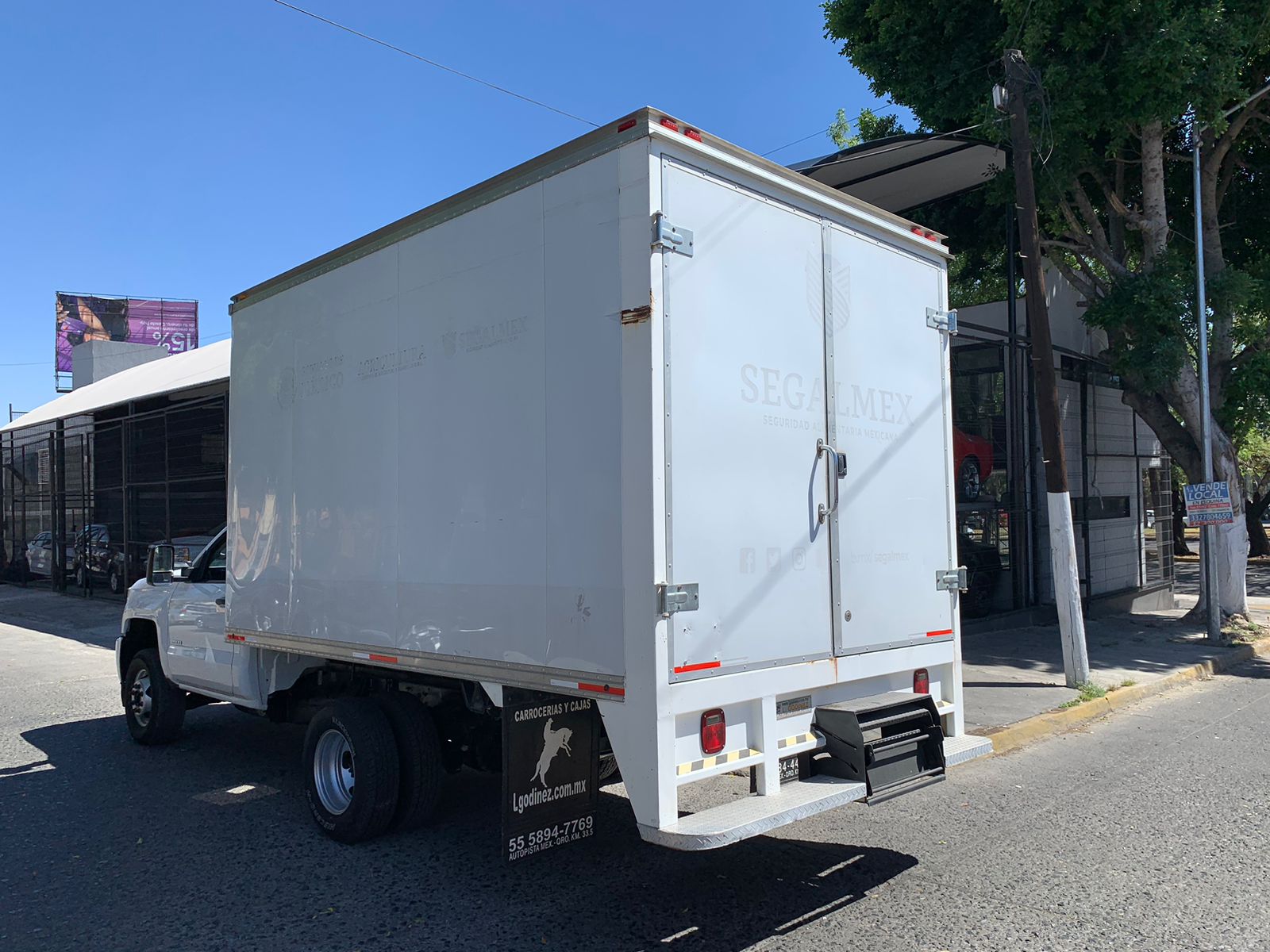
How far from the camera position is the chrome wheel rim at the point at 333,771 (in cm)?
561

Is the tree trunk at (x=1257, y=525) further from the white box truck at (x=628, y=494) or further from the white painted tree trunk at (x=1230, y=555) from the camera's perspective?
the white box truck at (x=628, y=494)

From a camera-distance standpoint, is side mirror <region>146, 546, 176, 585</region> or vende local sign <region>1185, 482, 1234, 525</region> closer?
side mirror <region>146, 546, 176, 585</region>

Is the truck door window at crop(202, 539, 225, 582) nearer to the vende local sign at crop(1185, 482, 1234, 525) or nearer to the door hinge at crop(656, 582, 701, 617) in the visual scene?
the door hinge at crop(656, 582, 701, 617)

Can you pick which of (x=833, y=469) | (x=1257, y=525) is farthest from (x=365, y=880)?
(x=1257, y=525)

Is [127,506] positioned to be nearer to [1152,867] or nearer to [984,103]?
[984,103]

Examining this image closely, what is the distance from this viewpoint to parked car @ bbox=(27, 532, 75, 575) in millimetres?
23328

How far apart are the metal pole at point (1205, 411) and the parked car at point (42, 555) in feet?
77.6

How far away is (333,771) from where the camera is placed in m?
5.68

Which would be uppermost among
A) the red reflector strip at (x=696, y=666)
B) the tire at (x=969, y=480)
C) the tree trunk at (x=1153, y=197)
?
the tree trunk at (x=1153, y=197)

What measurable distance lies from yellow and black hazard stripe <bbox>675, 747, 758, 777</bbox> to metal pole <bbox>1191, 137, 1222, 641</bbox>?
37.7 feet

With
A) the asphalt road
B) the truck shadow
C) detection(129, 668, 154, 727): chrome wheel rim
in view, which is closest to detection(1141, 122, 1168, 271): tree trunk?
the asphalt road

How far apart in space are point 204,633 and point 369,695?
85.0 inches

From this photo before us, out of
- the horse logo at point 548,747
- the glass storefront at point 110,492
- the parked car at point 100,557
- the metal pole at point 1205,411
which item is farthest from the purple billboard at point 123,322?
the horse logo at point 548,747

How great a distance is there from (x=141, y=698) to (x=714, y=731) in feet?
19.9
